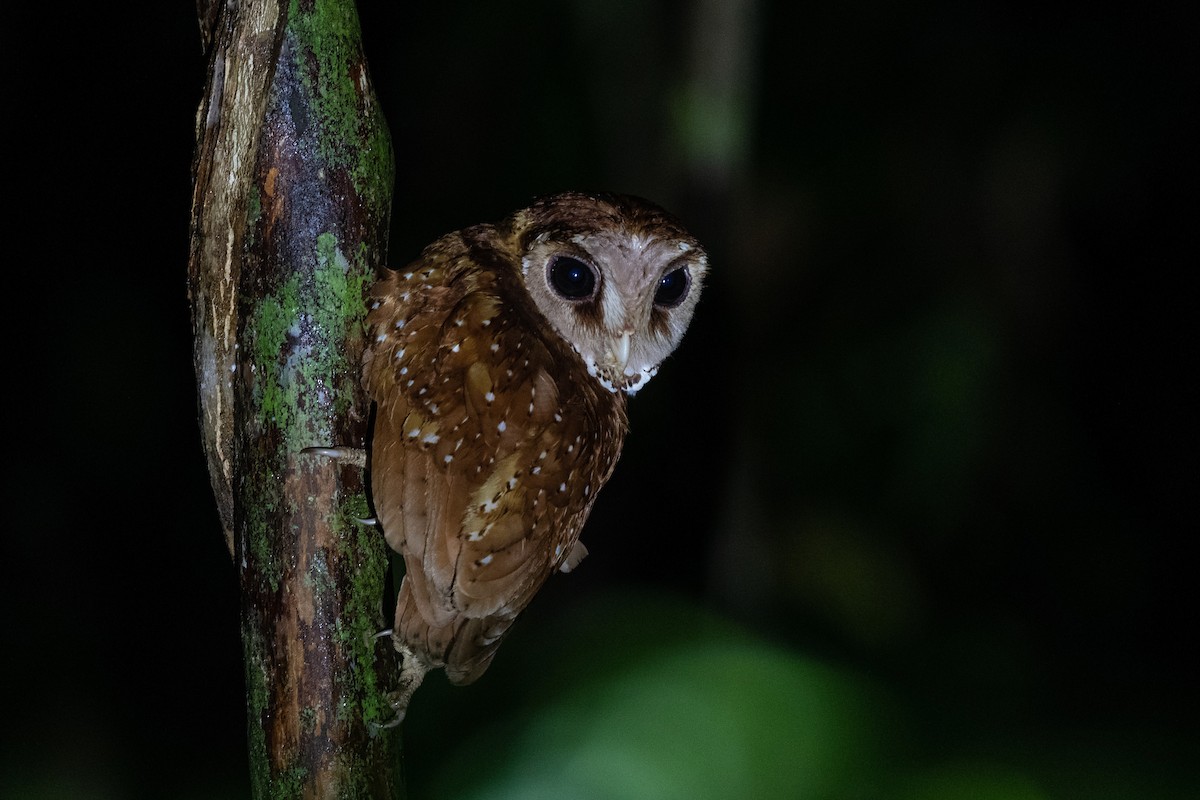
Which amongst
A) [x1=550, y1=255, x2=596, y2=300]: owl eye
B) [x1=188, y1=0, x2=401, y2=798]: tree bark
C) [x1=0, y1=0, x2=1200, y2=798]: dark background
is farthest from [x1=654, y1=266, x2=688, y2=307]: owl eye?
[x1=0, y1=0, x2=1200, y2=798]: dark background

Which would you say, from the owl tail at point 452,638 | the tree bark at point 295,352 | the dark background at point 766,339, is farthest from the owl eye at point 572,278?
the dark background at point 766,339

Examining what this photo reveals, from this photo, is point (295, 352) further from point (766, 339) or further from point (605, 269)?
point (766, 339)

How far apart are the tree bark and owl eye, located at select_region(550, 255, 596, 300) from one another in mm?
297

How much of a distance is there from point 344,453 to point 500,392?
0.23 meters

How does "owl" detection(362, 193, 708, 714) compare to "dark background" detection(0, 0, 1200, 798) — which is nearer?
"owl" detection(362, 193, 708, 714)

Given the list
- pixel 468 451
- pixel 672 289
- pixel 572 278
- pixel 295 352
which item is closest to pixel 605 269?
pixel 572 278

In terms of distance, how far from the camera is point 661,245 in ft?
4.09

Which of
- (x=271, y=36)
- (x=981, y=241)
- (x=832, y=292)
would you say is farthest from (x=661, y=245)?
(x=981, y=241)

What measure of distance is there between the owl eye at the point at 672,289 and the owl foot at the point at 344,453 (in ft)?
1.66

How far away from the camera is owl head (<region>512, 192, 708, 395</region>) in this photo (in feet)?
3.99

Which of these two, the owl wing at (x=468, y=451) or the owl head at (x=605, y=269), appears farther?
the owl head at (x=605, y=269)

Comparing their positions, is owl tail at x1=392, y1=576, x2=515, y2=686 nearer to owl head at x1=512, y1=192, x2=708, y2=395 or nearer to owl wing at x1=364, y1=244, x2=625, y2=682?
owl wing at x1=364, y1=244, x2=625, y2=682

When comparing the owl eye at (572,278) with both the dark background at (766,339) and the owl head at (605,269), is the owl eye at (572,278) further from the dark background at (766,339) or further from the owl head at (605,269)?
the dark background at (766,339)

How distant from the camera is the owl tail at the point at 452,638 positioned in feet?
3.60
